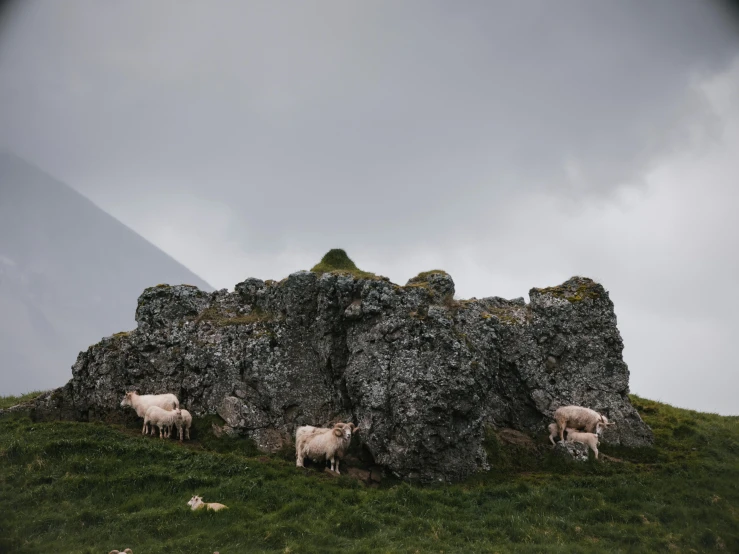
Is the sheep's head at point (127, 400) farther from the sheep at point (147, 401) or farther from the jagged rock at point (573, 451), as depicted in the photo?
the jagged rock at point (573, 451)

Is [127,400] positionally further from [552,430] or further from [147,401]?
[552,430]

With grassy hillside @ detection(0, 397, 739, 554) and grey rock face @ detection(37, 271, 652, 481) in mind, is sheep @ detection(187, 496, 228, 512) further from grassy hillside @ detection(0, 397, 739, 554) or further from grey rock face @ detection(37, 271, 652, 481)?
grey rock face @ detection(37, 271, 652, 481)

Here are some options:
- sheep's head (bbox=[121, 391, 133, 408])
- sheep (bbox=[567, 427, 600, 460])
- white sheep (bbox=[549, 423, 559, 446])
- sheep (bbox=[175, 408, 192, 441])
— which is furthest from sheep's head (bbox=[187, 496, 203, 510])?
sheep (bbox=[567, 427, 600, 460])

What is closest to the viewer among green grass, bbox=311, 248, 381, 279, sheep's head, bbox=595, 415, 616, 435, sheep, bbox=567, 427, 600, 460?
sheep, bbox=567, 427, 600, 460

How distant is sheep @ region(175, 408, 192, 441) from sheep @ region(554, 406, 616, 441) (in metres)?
16.4

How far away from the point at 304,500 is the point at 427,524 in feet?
14.0

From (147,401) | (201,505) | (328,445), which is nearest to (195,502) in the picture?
(201,505)

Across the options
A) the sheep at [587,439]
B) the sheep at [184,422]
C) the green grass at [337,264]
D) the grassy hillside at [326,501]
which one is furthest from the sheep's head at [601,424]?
the sheep at [184,422]

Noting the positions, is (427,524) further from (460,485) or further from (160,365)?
(160,365)

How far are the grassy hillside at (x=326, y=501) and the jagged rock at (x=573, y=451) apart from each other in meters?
0.39

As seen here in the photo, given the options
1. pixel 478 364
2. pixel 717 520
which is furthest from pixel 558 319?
pixel 717 520

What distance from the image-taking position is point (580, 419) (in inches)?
829

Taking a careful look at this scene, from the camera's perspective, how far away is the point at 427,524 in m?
15.4

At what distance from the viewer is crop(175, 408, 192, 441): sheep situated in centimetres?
2091
